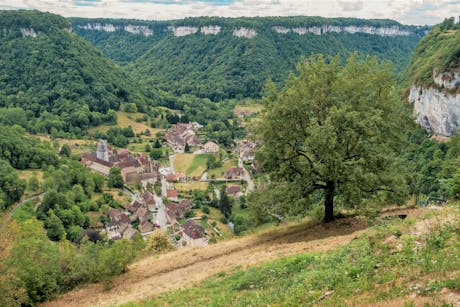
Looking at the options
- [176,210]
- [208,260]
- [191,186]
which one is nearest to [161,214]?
[176,210]

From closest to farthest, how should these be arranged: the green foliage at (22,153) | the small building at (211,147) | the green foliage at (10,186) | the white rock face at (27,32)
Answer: the green foliage at (10,186) → the green foliage at (22,153) → the small building at (211,147) → the white rock face at (27,32)

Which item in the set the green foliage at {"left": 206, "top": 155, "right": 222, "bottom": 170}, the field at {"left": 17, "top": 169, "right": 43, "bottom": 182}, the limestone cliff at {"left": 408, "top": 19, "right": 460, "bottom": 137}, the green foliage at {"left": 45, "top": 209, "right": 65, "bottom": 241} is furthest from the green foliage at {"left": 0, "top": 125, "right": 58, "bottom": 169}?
the limestone cliff at {"left": 408, "top": 19, "right": 460, "bottom": 137}

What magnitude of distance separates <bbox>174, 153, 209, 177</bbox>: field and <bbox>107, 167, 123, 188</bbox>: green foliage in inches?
546

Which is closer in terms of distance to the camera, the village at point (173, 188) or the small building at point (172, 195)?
the village at point (173, 188)

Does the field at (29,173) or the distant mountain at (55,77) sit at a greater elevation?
the distant mountain at (55,77)

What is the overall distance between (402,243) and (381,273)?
1.58 meters

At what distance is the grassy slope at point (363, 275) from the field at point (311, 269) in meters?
0.02

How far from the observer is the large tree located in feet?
50.8

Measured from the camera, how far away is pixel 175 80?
16512cm

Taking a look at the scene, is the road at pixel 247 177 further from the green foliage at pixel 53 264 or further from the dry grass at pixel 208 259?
the green foliage at pixel 53 264

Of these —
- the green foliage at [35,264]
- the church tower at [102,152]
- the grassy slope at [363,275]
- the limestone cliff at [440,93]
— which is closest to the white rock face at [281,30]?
the limestone cliff at [440,93]

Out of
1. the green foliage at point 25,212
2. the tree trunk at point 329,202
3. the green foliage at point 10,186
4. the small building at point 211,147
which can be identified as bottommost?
the small building at point 211,147

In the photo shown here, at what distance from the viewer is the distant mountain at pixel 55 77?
95375 millimetres

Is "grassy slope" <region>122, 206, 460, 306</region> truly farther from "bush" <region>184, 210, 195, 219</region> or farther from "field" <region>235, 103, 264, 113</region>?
"field" <region>235, 103, 264, 113</region>
